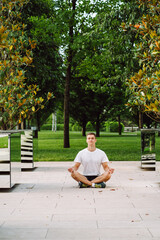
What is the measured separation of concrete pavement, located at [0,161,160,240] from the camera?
Answer: 5.07 meters

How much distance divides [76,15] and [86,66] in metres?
3.22

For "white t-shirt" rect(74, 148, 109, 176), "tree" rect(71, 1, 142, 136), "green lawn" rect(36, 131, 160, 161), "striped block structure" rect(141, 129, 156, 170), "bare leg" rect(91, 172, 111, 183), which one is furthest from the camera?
"tree" rect(71, 1, 142, 136)

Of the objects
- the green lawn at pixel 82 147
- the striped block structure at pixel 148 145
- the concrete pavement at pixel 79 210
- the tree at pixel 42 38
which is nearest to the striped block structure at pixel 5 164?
the concrete pavement at pixel 79 210

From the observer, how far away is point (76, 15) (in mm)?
23406

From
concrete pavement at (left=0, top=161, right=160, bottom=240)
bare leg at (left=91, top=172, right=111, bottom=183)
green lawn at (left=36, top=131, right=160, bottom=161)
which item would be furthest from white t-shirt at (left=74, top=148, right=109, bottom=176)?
green lawn at (left=36, top=131, right=160, bottom=161)

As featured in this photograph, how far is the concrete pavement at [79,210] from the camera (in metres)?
5.07

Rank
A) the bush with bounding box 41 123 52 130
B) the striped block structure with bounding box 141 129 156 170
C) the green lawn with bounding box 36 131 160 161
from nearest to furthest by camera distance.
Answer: the striped block structure with bounding box 141 129 156 170, the green lawn with bounding box 36 131 160 161, the bush with bounding box 41 123 52 130

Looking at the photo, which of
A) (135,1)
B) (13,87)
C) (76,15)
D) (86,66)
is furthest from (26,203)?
(76,15)

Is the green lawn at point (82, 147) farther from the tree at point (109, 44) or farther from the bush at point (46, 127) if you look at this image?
the bush at point (46, 127)

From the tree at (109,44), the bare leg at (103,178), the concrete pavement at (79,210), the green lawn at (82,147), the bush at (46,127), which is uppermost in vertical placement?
the tree at (109,44)

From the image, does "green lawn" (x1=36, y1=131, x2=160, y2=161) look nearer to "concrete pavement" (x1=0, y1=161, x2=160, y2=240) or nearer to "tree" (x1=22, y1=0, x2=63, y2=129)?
A: "tree" (x1=22, y1=0, x2=63, y2=129)

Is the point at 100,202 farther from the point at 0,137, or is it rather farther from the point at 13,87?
the point at 13,87

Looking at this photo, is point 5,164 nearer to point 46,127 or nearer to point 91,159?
point 91,159

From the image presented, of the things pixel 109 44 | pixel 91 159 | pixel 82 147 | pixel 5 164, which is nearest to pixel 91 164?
pixel 91 159
